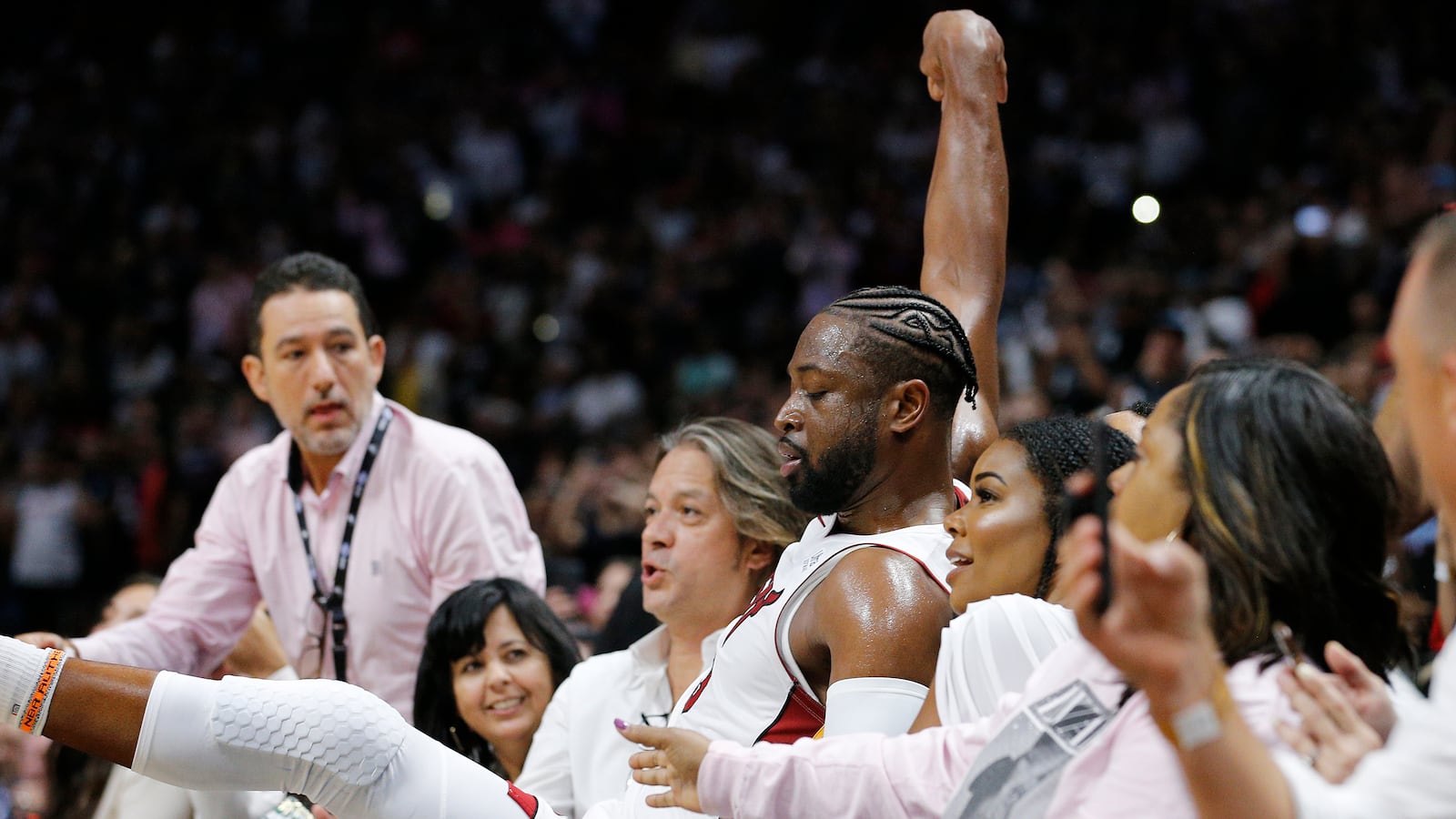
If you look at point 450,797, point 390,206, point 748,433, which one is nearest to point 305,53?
point 390,206

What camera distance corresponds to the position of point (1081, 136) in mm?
9711

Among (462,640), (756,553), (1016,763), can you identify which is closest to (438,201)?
(462,640)

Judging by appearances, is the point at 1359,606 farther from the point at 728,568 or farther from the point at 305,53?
the point at 305,53

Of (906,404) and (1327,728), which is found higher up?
(906,404)

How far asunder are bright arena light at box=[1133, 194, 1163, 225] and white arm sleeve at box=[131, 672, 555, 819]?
7.04 meters

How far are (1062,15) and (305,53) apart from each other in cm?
559

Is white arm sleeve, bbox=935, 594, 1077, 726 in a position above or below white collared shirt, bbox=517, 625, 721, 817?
below

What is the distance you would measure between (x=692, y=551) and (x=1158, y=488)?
1.54 m

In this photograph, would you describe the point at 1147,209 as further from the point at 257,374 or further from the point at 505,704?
the point at 505,704

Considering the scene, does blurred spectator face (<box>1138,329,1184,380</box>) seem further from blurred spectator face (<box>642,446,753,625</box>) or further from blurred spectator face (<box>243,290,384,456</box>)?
blurred spectator face (<box>243,290,384,456</box>)

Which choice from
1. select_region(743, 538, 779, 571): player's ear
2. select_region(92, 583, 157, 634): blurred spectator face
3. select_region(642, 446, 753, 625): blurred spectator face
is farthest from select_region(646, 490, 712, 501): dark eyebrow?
select_region(92, 583, 157, 634): blurred spectator face

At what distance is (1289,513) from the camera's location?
1.65 metres

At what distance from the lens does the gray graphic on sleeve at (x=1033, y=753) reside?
1.72 meters

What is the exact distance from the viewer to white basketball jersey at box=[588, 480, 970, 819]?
253 cm
